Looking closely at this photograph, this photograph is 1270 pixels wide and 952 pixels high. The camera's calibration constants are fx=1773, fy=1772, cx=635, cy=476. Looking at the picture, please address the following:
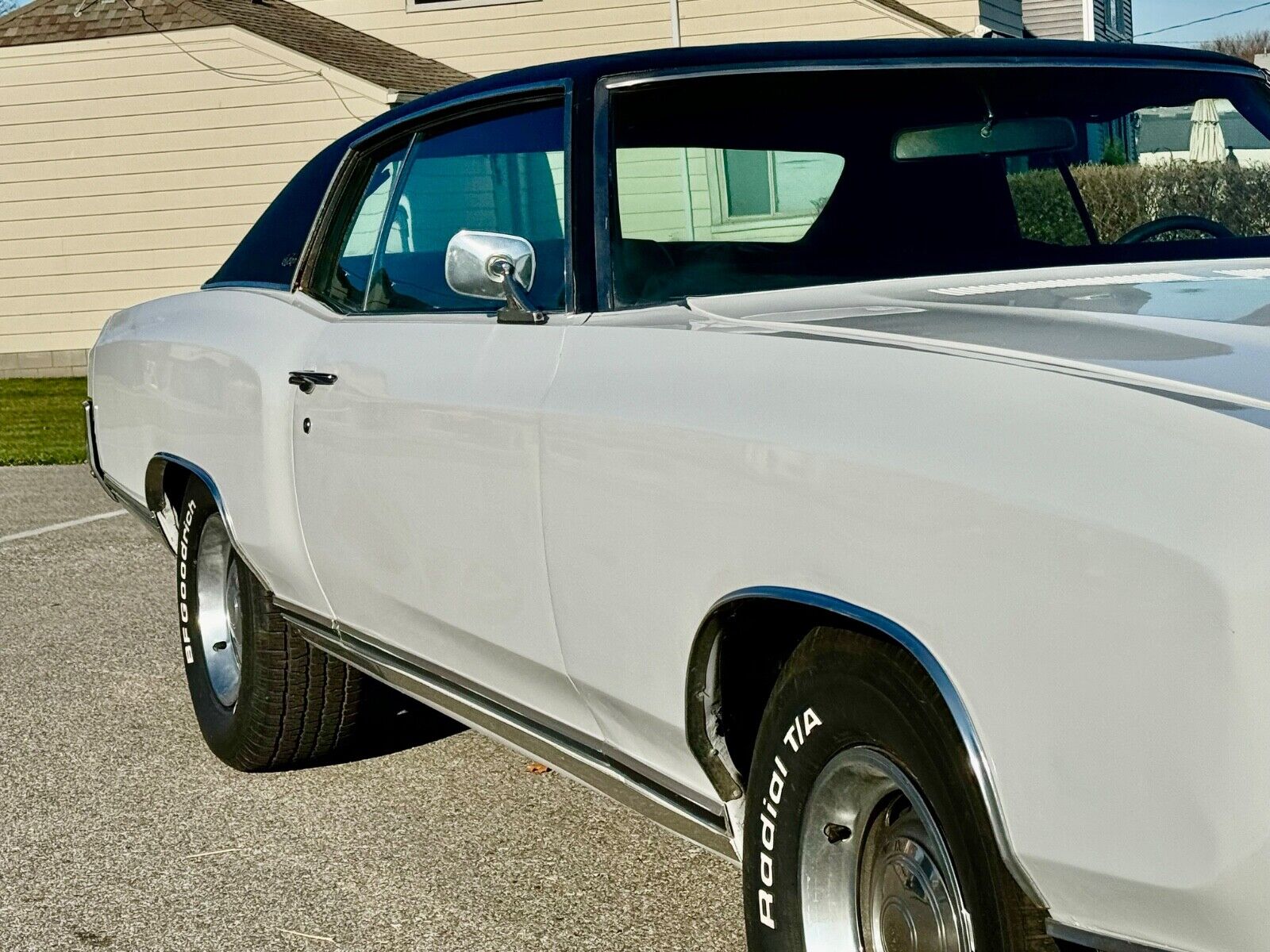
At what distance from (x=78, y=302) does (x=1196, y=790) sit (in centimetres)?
1952

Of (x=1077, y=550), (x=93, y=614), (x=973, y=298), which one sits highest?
(x=973, y=298)

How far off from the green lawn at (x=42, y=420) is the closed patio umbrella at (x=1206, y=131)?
720cm

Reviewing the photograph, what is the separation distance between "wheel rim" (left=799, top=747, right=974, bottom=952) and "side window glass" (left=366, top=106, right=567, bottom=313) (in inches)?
47.8

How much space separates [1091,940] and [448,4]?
1955 cm

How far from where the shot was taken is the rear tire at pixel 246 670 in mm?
4578

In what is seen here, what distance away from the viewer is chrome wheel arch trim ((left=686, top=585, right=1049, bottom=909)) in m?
2.04

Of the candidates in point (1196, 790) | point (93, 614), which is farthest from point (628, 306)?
point (93, 614)

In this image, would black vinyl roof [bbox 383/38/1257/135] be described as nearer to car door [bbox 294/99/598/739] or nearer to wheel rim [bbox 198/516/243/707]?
car door [bbox 294/99/598/739]

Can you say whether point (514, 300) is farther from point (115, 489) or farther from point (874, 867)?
point (115, 489)

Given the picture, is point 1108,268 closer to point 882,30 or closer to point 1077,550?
point 1077,550

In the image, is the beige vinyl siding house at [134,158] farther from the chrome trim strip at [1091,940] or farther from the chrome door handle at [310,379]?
the chrome trim strip at [1091,940]

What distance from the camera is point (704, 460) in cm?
255

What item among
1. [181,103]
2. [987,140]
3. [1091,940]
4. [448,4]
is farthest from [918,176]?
[448,4]

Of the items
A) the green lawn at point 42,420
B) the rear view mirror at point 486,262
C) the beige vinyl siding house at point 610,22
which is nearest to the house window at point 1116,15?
the beige vinyl siding house at point 610,22
